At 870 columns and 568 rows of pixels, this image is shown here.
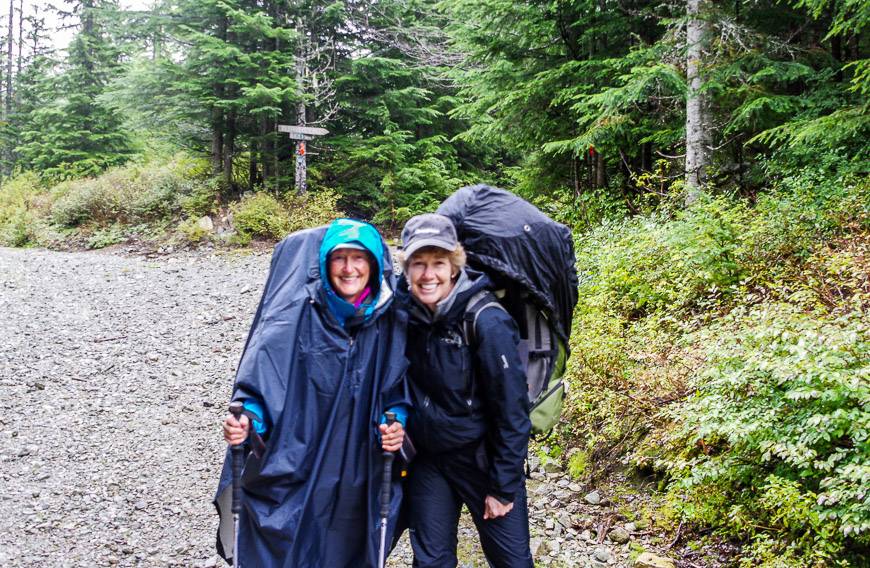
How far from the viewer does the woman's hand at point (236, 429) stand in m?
2.57

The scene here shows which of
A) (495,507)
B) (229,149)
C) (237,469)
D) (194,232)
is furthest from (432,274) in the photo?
(229,149)

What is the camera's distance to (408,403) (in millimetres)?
2840

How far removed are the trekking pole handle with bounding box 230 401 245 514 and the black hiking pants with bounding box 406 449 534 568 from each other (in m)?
0.86

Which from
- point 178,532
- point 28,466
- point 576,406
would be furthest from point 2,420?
point 576,406

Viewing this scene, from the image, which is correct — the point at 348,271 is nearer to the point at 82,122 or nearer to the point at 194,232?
the point at 194,232

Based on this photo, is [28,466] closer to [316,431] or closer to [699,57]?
[316,431]

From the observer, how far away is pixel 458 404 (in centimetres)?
273

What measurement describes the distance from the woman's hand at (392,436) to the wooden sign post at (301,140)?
45.6 ft

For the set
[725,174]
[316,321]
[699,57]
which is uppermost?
[699,57]

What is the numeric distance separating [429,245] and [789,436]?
8.29 ft

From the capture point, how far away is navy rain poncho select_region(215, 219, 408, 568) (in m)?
2.72

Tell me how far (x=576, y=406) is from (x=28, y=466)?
206 inches

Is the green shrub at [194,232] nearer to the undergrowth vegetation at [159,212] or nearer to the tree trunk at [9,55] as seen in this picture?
the undergrowth vegetation at [159,212]

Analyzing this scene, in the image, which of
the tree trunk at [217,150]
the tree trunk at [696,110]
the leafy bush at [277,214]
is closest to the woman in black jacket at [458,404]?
the tree trunk at [696,110]
